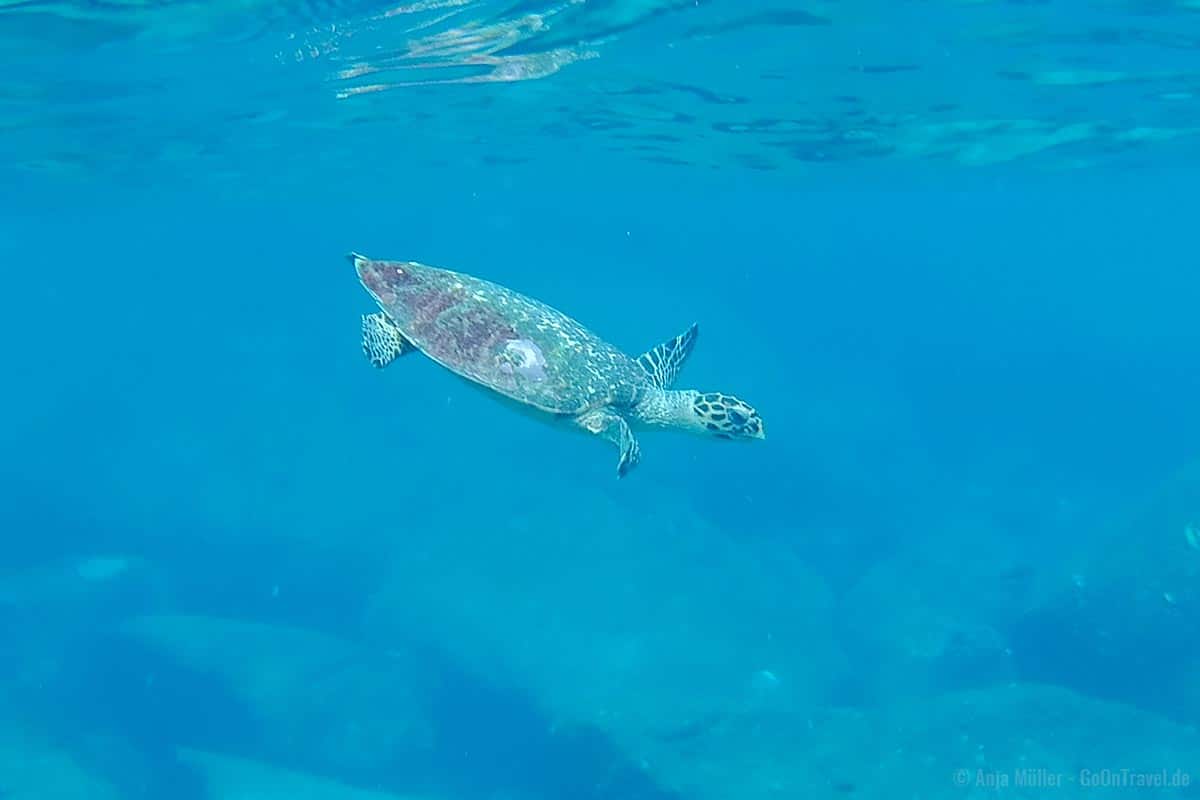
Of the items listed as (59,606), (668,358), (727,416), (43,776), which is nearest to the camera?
(727,416)

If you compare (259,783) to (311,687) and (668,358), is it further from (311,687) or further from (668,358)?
(668,358)

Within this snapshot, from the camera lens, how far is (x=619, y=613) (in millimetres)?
16438

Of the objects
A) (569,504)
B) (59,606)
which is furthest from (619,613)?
(59,606)

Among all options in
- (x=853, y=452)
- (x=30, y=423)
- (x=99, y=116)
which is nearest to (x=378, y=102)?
(x=99, y=116)

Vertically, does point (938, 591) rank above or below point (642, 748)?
below

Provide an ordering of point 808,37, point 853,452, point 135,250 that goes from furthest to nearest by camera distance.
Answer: point 135,250 → point 853,452 → point 808,37

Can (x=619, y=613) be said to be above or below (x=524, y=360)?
below

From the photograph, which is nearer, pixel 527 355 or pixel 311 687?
pixel 527 355

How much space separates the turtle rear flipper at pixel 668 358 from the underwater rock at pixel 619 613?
5.77 meters

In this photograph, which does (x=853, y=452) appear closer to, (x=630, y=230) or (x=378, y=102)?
(x=378, y=102)

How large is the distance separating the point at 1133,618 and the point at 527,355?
12495 millimetres

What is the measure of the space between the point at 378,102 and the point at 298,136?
5140mm

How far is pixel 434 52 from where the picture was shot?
47.3ft

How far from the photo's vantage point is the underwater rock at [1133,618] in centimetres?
1396
